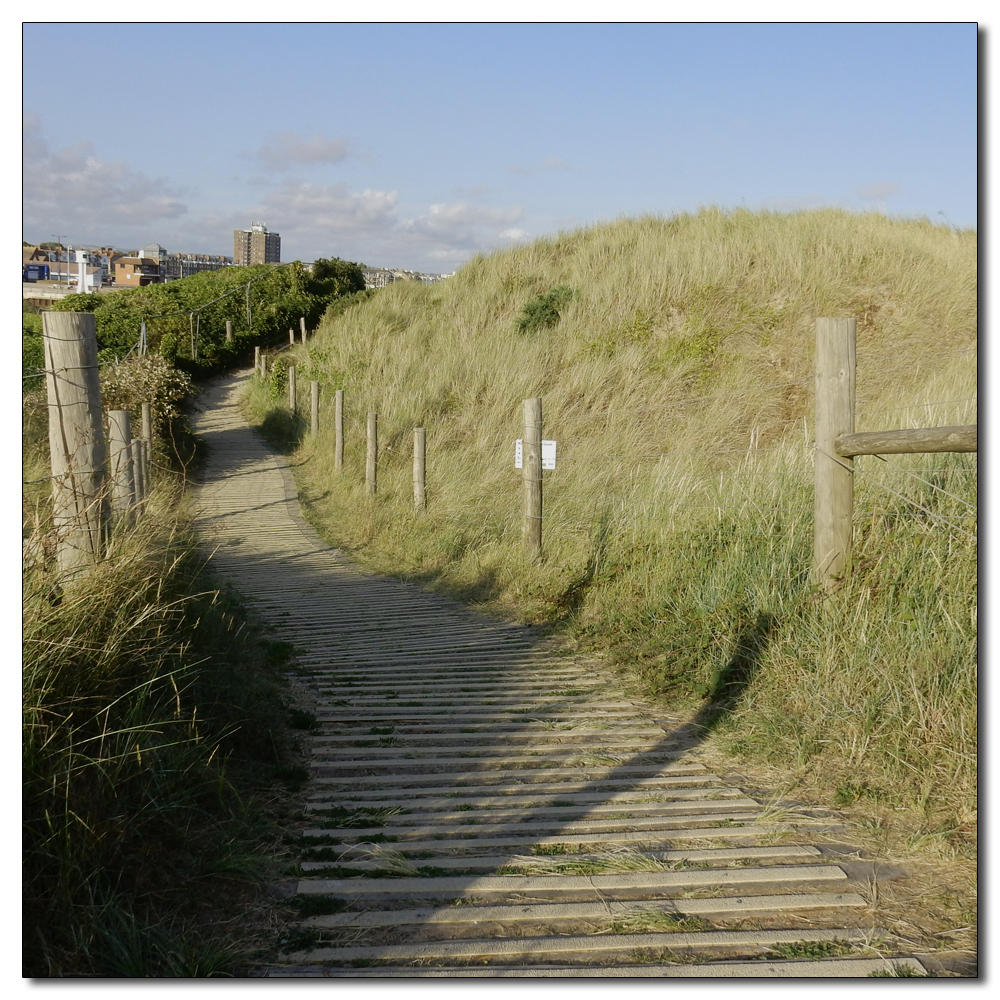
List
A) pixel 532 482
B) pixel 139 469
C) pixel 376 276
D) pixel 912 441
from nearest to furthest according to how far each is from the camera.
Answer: pixel 912 441
pixel 139 469
pixel 532 482
pixel 376 276

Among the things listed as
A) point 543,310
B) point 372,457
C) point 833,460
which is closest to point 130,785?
point 833,460

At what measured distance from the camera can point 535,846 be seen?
11.3 ft

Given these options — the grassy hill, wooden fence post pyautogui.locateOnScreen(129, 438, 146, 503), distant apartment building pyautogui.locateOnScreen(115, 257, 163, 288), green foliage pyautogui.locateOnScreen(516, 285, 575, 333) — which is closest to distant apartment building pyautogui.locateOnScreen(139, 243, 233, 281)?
distant apartment building pyautogui.locateOnScreen(115, 257, 163, 288)

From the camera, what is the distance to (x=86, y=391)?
3.90 metres

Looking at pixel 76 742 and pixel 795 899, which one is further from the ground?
pixel 76 742

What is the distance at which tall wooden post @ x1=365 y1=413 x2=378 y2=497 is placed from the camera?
13664mm

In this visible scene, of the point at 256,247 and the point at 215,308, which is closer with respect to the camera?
the point at 215,308

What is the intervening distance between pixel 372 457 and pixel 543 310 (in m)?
7.22

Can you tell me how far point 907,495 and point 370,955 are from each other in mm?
4400

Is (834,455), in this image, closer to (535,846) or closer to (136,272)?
(535,846)

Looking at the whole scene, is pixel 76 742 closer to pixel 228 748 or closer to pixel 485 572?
pixel 228 748

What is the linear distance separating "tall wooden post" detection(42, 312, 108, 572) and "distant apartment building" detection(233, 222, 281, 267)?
37202 millimetres

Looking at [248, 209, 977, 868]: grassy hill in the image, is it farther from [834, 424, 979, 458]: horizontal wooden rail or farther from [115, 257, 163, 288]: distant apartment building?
[115, 257, 163, 288]: distant apartment building

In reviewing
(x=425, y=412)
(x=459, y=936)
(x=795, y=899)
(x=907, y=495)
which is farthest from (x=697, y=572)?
(x=425, y=412)
